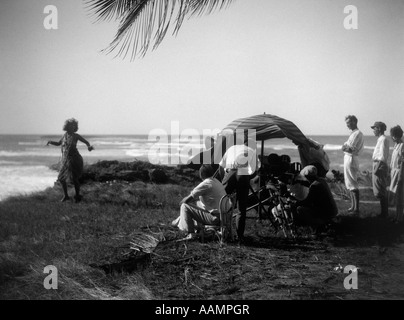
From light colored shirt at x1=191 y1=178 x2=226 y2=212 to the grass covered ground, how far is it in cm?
61

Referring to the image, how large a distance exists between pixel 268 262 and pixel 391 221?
3.71 metres

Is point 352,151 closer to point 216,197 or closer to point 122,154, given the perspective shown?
point 216,197

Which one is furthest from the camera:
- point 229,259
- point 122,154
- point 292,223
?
point 122,154

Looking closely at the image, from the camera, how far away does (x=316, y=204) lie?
635 centimetres

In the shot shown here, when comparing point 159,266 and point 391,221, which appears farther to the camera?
point 391,221

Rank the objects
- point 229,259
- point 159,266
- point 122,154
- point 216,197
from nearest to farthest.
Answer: point 159,266 → point 229,259 → point 216,197 → point 122,154

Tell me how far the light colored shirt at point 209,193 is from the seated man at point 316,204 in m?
1.49

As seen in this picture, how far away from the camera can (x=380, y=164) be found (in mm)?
7762

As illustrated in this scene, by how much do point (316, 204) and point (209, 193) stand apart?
1.89 m

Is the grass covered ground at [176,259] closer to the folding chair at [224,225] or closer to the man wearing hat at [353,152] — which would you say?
the folding chair at [224,225]

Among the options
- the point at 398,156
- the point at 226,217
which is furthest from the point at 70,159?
the point at 398,156

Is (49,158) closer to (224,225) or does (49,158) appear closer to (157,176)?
(157,176)

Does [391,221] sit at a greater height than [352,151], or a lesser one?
lesser
